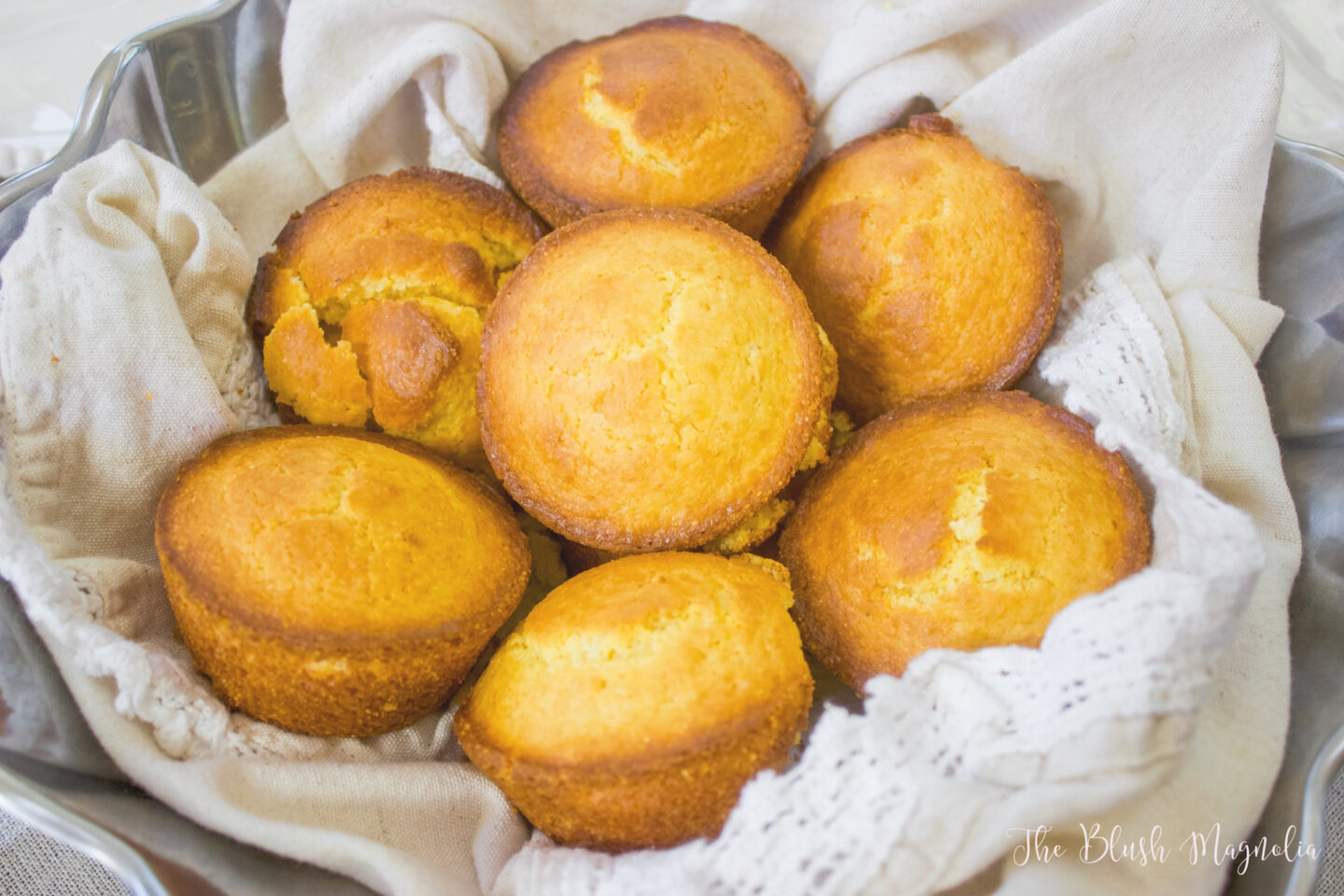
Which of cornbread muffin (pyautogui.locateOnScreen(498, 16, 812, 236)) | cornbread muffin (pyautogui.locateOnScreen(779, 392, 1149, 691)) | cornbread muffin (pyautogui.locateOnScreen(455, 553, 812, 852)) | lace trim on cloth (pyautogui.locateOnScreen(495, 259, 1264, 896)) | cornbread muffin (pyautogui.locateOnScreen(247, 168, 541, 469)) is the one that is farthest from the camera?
cornbread muffin (pyautogui.locateOnScreen(498, 16, 812, 236))

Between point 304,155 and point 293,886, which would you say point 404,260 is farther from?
point 293,886

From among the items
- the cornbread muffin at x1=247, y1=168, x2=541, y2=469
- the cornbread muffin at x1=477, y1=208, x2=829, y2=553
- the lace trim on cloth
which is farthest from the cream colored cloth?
the cornbread muffin at x1=477, y1=208, x2=829, y2=553

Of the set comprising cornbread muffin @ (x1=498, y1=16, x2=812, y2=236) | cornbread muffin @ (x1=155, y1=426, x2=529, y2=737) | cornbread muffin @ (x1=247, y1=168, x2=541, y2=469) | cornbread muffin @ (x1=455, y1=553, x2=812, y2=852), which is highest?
cornbread muffin @ (x1=498, y1=16, x2=812, y2=236)

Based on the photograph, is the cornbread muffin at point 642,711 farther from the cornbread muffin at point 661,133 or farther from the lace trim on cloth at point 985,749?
the cornbread muffin at point 661,133

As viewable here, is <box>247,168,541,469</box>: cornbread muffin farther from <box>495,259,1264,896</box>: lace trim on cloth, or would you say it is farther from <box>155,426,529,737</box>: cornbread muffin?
<box>495,259,1264,896</box>: lace trim on cloth

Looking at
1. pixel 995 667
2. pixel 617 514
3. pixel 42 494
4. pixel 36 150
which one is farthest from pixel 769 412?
pixel 36 150
